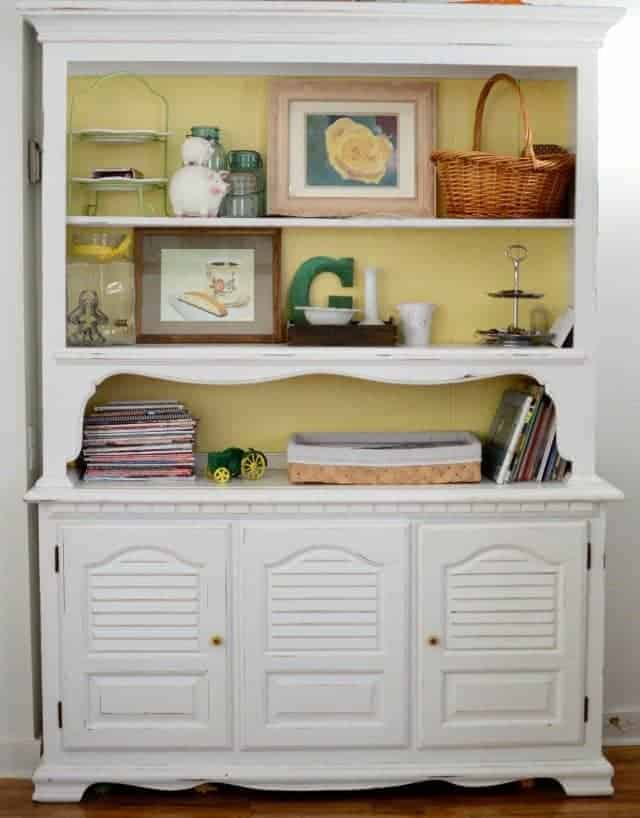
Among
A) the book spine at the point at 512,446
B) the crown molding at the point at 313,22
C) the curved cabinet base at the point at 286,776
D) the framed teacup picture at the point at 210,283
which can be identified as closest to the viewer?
the crown molding at the point at 313,22

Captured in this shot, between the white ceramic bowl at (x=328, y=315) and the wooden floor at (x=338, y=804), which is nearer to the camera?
the wooden floor at (x=338, y=804)

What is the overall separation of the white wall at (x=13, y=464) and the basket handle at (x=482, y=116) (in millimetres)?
1209

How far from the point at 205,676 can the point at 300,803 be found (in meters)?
0.41

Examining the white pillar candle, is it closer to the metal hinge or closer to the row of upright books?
the row of upright books

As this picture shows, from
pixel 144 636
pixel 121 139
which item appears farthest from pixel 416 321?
pixel 144 636

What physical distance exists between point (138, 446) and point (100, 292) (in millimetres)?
435

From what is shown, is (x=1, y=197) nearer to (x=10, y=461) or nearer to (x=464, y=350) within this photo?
(x=10, y=461)

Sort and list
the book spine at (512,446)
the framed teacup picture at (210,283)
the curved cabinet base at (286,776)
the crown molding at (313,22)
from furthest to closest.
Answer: the framed teacup picture at (210,283) < the book spine at (512,446) < the curved cabinet base at (286,776) < the crown molding at (313,22)

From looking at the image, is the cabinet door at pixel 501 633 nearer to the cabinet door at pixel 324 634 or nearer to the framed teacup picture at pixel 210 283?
the cabinet door at pixel 324 634

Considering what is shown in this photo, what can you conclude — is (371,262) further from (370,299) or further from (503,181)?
(503,181)

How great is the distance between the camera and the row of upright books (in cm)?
323

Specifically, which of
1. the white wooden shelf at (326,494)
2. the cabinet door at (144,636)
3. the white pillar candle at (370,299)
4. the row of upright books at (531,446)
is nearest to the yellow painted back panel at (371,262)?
the white pillar candle at (370,299)

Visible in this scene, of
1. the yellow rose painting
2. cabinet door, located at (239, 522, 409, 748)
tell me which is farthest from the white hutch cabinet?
the yellow rose painting

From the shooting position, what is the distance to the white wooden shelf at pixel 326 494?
307cm
